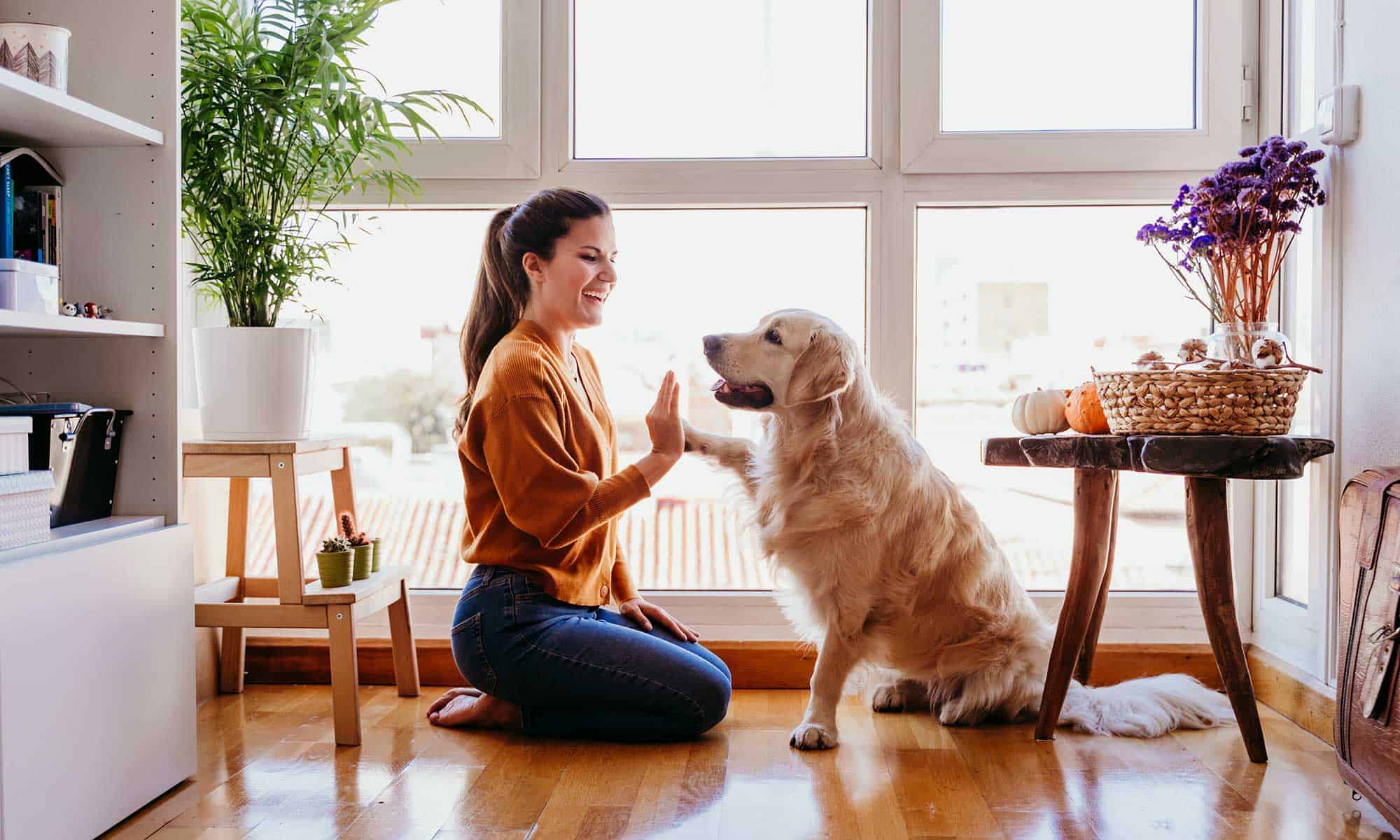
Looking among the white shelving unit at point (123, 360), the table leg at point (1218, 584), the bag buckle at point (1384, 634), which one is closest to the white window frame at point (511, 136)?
the white shelving unit at point (123, 360)

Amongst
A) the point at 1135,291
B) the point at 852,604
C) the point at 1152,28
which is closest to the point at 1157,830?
the point at 852,604

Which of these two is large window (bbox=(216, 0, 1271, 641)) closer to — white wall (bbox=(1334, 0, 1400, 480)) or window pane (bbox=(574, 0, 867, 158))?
window pane (bbox=(574, 0, 867, 158))

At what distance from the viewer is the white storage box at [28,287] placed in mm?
1628

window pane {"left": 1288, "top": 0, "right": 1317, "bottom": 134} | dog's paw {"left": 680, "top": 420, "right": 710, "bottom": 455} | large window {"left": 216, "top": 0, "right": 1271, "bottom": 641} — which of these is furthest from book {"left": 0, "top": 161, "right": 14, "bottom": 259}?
window pane {"left": 1288, "top": 0, "right": 1317, "bottom": 134}

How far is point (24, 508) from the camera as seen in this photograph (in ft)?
5.22

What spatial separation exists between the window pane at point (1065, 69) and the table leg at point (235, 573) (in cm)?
206

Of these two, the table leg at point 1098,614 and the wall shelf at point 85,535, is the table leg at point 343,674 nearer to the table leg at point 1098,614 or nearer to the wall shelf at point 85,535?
the wall shelf at point 85,535

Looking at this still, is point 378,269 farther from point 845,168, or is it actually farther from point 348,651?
point 845,168

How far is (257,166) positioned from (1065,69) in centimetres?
204

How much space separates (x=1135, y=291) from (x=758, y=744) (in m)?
1.59

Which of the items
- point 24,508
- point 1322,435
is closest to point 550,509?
point 24,508

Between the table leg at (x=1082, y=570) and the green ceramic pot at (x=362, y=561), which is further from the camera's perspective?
the green ceramic pot at (x=362, y=561)

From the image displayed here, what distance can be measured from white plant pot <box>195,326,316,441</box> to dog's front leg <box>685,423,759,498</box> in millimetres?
902

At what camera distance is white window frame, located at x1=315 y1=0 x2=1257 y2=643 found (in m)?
2.66
